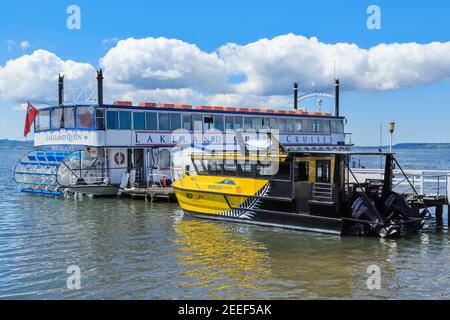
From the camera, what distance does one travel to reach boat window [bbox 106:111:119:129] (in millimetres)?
30250

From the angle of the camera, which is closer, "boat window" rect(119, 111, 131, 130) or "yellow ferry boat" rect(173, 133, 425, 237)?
"yellow ferry boat" rect(173, 133, 425, 237)

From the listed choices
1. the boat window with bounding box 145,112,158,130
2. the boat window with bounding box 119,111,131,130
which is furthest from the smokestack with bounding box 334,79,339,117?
the boat window with bounding box 119,111,131,130

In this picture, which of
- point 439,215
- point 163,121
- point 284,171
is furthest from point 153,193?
point 439,215

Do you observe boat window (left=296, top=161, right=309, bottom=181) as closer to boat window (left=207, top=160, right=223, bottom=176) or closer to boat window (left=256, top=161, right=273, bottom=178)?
boat window (left=256, top=161, right=273, bottom=178)

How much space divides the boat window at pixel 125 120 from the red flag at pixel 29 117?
6.36 m

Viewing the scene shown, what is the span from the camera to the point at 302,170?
19547 mm

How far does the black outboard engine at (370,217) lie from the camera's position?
17.8 meters

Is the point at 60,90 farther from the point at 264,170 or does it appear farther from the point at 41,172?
the point at 264,170

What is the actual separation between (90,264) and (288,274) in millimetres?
5568

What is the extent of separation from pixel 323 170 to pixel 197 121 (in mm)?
16361

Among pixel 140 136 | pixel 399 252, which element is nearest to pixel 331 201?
pixel 399 252

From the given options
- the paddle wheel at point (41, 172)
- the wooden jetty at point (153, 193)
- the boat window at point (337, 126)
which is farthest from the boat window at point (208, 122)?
the boat window at point (337, 126)

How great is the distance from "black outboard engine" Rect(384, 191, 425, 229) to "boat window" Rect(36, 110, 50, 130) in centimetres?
2275
